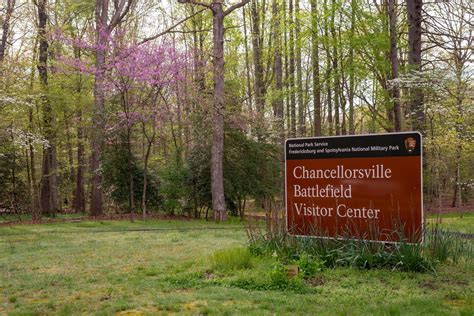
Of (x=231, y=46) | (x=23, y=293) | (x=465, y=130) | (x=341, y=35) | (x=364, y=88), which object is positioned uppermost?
(x=231, y=46)

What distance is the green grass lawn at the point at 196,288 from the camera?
503 cm

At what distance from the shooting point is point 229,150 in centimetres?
2105

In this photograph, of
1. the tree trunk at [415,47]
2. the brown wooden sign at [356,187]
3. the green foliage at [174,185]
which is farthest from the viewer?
the green foliage at [174,185]

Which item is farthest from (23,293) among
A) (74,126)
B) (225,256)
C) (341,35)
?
(341,35)

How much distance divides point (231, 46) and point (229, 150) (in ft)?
51.0

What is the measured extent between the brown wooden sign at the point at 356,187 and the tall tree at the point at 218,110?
10.9 m

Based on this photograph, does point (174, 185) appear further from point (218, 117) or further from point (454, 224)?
point (454, 224)

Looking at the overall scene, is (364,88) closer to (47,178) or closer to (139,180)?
(139,180)

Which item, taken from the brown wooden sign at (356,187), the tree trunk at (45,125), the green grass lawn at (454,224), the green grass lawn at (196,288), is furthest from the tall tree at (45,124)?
the green grass lawn at (454,224)

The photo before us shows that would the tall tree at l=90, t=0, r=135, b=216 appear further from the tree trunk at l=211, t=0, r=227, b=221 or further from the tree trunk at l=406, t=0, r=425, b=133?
the tree trunk at l=406, t=0, r=425, b=133

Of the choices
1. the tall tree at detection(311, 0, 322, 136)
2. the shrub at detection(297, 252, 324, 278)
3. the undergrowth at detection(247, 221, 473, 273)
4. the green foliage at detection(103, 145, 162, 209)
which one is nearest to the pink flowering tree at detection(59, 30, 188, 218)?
the green foliage at detection(103, 145, 162, 209)

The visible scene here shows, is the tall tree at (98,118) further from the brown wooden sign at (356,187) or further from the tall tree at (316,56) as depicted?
the brown wooden sign at (356,187)

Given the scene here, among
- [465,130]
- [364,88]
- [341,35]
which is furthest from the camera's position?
[364,88]

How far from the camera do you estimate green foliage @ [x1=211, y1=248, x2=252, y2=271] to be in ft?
23.1
